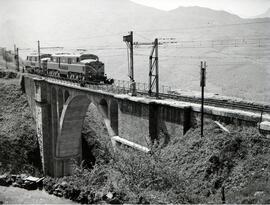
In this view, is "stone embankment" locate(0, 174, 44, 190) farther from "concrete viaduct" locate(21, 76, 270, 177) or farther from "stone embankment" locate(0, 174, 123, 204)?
"concrete viaduct" locate(21, 76, 270, 177)

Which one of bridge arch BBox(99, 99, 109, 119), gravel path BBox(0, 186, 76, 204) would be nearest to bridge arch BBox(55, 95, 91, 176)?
bridge arch BBox(99, 99, 109, 119)

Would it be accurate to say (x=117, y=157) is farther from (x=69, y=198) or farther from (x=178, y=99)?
(x=178, y=99)

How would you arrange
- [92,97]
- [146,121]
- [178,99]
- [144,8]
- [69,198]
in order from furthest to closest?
[144,8] → [92,97] → [178,99] → [146,121] → [69,198]

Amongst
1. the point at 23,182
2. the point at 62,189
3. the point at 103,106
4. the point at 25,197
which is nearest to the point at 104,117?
the point at 103,106

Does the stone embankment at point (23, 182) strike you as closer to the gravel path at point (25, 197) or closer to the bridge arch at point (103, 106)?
the gravel path at point (25, 197)

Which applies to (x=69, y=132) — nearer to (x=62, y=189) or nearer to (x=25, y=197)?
(x=25, y=197)

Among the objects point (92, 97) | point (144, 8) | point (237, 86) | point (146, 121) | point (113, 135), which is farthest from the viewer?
point (144, 8)

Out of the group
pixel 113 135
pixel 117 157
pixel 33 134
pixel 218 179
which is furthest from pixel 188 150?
pixel 33 134
